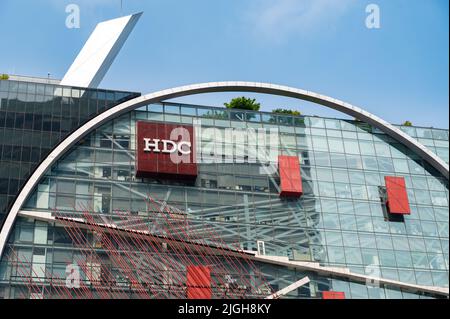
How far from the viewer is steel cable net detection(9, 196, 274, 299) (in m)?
41.8

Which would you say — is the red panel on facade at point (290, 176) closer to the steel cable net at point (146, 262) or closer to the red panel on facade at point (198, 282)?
the steel cable net at point (146, 262)

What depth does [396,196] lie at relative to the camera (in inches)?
1971

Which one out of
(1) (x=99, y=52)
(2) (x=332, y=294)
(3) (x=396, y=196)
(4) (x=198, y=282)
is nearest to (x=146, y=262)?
(4) (x=198, y=282)

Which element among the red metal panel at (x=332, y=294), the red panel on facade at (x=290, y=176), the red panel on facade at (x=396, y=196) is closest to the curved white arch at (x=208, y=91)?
the red panel on facade at (x=396, y=196)

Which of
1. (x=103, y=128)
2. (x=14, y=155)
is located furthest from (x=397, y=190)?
(x=14, y=155)

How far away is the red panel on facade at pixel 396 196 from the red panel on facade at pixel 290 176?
6.42 meters

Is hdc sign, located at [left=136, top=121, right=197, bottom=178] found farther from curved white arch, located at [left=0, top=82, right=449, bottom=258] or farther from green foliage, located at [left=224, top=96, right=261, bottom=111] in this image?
green foliage, located at [left=224, top=96, right=261, bottom=111]

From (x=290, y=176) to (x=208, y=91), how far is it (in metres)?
8.10

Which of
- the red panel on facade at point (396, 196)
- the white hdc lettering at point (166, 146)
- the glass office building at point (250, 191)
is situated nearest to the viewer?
the glass office building at point (250, 191)

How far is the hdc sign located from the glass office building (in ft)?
2.10

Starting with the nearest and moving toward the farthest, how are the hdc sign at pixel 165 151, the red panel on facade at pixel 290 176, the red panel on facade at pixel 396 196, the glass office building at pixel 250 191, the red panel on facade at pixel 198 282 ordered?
the red panel on facade at pixel 198 282, the glass office building at pixel 250 191, the hdc sign at pixel 165 151, the red panel on facade at pixel 290 176, the red panel on facade at pixel 396 196

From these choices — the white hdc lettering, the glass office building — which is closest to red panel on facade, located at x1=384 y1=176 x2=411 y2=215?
the glass office building

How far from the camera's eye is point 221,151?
4897cm

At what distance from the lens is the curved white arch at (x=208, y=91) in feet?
142
